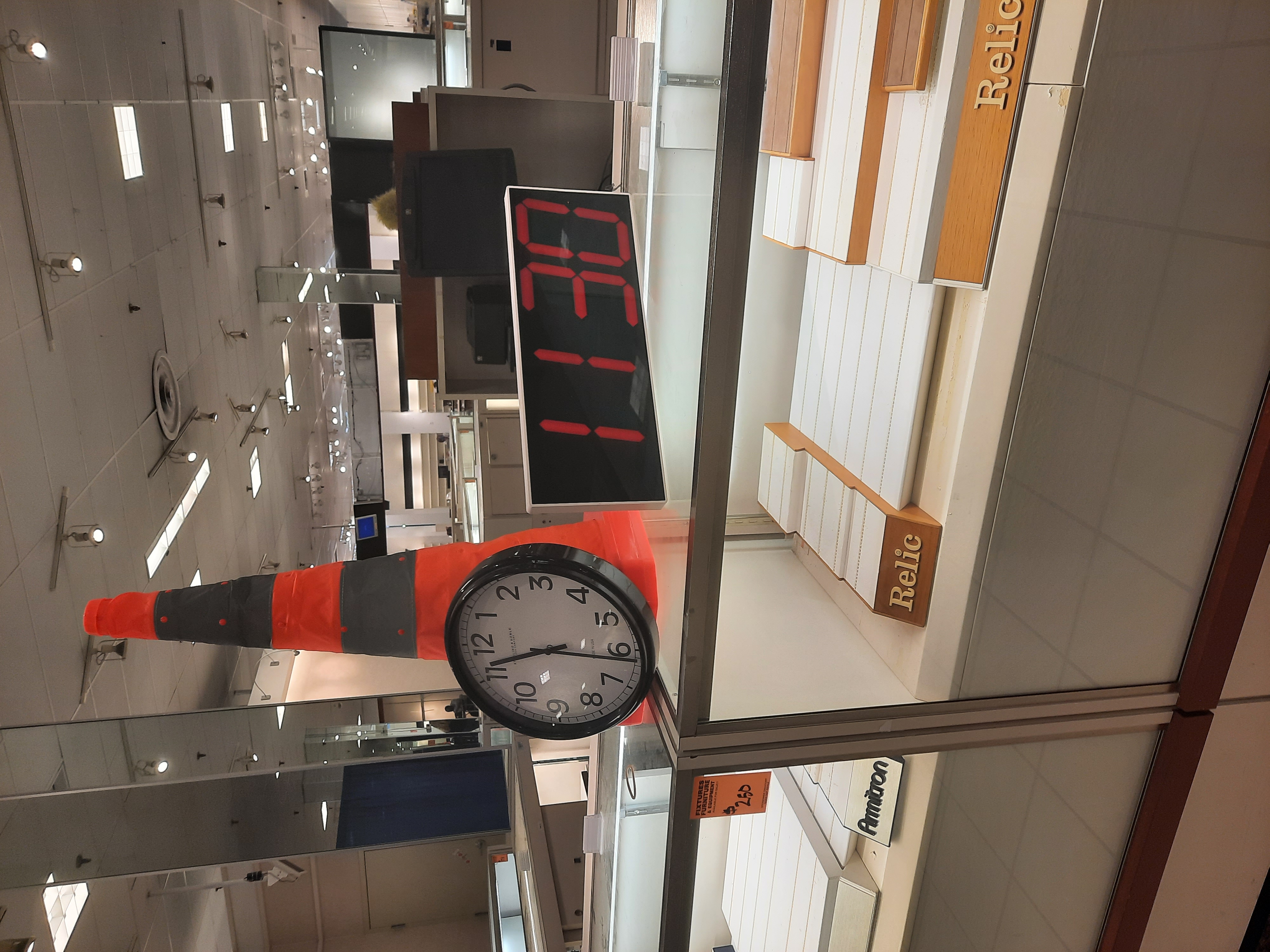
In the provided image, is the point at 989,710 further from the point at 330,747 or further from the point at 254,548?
the point at 254,548

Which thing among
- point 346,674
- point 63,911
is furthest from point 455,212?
point 346,674

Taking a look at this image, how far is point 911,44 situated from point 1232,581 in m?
0.91

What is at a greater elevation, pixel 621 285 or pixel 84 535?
pixel 621 285

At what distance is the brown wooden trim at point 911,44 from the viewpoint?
1.03 m

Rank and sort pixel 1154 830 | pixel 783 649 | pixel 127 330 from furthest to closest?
pixel 127 330
pixel 1154 830
pixel 783 649

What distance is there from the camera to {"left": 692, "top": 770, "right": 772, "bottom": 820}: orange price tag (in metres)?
1.18

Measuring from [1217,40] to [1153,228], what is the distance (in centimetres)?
23

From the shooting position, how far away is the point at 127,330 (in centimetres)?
288

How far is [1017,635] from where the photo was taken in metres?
1.29

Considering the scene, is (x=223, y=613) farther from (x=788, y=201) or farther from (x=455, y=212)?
(x=455, y=212)

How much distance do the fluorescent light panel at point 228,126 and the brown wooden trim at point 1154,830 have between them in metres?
4.92

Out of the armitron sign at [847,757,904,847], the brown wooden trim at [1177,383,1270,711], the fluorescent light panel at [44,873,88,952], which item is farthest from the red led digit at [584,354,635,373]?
the fluorescent light panel at [44,873,88,952]

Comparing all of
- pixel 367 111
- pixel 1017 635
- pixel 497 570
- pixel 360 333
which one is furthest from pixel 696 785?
pixel 360 333

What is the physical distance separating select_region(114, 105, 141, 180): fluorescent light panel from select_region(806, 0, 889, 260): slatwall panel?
107 inches
